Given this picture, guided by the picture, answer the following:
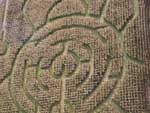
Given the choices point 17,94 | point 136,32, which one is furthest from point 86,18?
point 17,94

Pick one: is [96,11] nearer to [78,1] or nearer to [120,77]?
[78,1]

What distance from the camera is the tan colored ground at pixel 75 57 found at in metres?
1.12

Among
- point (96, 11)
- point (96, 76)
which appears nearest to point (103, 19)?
point (96, 11)

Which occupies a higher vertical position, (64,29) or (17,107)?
(64,29)

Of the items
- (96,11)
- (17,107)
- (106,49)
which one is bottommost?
(17,107)

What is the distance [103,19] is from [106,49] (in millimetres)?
102

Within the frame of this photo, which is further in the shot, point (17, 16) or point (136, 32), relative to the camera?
point (17, 16)

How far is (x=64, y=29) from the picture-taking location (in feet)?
4.12

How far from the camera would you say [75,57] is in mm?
1204

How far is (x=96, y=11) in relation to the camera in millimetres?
1236

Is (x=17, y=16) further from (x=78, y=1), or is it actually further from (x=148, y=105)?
(x=148, y=105)

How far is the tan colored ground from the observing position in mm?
1123

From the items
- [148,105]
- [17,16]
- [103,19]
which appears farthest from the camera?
[17,16]

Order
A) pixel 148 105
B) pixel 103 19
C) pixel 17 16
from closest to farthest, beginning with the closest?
pixel 148 105
pixel 103 19
pixel 17 16
